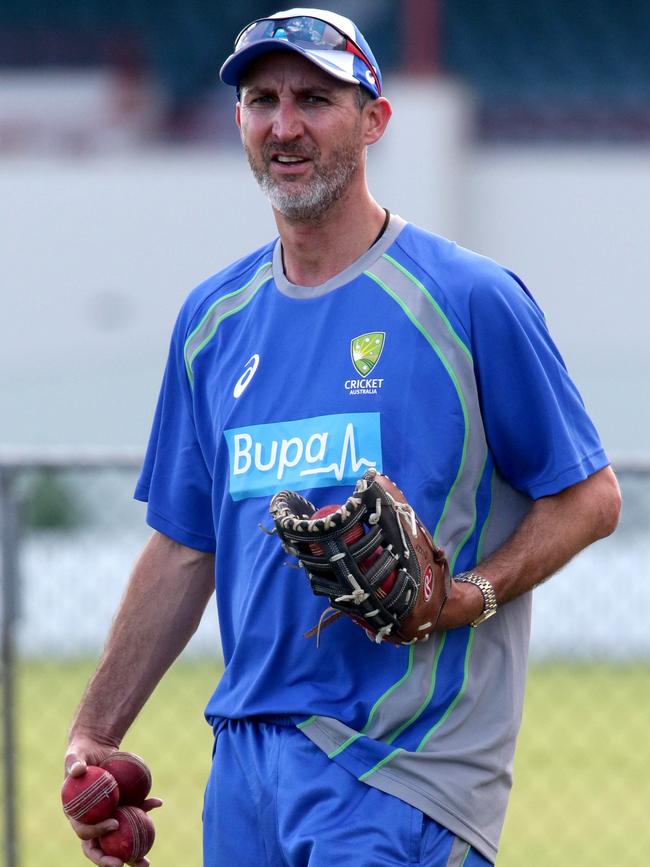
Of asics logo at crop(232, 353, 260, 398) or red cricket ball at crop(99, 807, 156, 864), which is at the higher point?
asics logo at crop(232, 353, 260, 398)

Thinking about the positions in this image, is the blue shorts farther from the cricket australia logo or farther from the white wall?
the white wall

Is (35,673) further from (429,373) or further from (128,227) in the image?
(128,227)

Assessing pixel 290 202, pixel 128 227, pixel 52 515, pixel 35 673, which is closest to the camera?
pixel 290 202

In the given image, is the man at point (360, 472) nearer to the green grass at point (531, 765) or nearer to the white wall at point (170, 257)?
the green grass at point (531, 765)

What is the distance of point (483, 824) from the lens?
2.96m

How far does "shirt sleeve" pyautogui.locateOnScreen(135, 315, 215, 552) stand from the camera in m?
3.38

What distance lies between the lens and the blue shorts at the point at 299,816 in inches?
112

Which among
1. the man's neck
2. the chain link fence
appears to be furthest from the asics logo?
the chain link fence

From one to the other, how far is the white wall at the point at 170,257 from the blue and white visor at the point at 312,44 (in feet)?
49.6

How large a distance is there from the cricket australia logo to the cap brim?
0.53 m

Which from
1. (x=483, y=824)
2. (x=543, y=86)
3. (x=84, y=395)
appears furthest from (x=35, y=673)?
(x=543, y=86)

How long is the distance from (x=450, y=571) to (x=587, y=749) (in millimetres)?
5572

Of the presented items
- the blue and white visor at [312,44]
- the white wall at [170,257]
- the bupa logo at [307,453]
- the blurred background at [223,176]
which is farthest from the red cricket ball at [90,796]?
the white wall at [170,257]

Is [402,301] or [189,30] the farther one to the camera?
[189,30]
